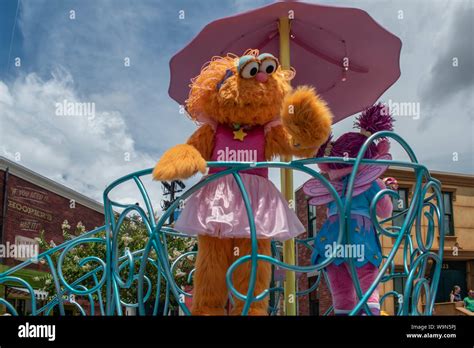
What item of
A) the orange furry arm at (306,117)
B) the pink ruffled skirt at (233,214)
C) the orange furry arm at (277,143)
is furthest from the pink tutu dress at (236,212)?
the orange furry arm at (306,117)

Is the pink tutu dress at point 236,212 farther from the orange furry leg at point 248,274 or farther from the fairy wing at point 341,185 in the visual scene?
the fairy wing at point 341,185

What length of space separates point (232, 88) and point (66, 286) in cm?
122

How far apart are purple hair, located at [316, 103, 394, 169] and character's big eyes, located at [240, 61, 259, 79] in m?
0.58

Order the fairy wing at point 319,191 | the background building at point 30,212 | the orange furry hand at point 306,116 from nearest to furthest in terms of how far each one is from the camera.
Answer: the orange furry hand at point 306,116
the fairy wing at point 319,191
the background building at point 30,212

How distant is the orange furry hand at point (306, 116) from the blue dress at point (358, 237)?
54 cm

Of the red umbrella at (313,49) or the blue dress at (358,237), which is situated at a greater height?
the red umbrella at (313,49)

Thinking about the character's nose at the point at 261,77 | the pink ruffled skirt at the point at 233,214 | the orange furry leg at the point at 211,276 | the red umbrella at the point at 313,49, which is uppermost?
the red umbrella at the point at 313,49

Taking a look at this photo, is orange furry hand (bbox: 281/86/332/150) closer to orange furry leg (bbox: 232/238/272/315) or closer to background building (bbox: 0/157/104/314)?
orange furry leg (bbox: 232/238/272/315)

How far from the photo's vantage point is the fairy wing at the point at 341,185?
8.63 feet

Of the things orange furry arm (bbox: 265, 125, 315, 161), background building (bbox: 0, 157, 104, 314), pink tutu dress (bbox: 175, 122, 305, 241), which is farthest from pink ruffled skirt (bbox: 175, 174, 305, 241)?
background building (bbox: 0, 157, 104, 314)

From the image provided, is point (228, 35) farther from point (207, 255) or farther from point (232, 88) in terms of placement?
point (207, 255)
